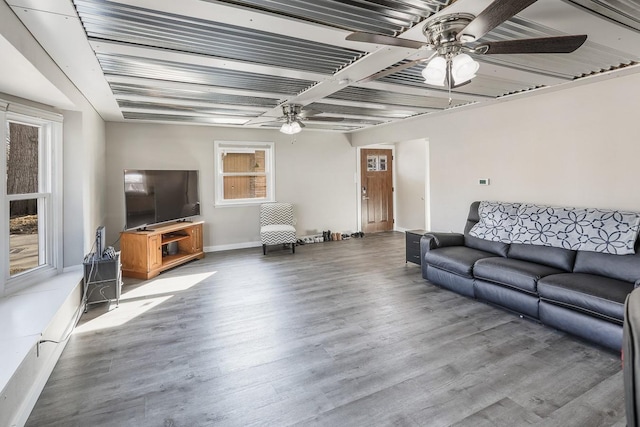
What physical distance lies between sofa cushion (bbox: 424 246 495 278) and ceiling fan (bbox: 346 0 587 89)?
7.36 feet

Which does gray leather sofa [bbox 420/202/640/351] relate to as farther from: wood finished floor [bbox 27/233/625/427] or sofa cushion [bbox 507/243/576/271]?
wood finished floor [bbox 27/233/625/427]

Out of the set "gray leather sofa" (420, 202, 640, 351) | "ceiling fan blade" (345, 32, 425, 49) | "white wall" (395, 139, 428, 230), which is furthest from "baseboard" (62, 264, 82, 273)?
"white wall" (395, 139, 428, 230)

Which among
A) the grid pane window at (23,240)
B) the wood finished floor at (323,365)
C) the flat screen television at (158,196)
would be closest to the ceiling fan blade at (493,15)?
the wood finished floor at (323,365)

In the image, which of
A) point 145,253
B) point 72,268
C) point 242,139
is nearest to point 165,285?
point 145,253

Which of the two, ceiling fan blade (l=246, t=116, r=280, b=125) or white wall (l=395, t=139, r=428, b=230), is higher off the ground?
ceiling fan blade (l=246, t=116, r=280, b=125)

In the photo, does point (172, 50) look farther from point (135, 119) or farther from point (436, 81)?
point (135, 119)

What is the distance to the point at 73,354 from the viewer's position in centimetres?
273

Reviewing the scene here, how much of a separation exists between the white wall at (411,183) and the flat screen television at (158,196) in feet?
16.0

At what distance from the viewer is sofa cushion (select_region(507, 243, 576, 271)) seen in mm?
3430

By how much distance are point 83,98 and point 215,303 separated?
2800 millimetres

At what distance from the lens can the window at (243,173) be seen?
659 cm

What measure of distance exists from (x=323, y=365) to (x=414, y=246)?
305 centimetres

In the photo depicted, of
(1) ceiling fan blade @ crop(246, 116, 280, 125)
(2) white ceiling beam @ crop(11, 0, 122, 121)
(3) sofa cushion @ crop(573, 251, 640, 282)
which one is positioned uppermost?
(1) ceiling fan blade @ crop(246, 116, 280, 125)

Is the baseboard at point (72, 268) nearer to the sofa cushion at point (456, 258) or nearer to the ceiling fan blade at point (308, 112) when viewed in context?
the ceiling fan blade at point (308, 112)
